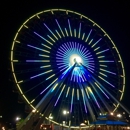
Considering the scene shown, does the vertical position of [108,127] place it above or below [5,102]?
below

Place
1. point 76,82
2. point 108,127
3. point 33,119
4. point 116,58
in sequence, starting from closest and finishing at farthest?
1. point 33,119
2. point 108,127
3. point 76,82
4. point 116,58

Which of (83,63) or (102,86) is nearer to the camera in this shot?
(102,86)

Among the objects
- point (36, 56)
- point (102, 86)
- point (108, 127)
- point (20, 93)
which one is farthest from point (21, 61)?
point (108, 127)

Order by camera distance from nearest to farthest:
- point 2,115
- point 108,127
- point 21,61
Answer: point 108,127 < point 21,61 < point 2,115

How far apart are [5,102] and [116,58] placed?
83.1 ft

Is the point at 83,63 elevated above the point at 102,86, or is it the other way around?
the point at 83,63

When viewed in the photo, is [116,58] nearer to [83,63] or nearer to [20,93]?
[83,63]

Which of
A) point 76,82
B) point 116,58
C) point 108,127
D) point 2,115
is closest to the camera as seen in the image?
point 108,127

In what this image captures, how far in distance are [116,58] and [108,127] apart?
31.7ft

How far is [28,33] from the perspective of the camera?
25.6m

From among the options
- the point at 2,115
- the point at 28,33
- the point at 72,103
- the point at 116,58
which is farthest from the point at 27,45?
the point at 2,115

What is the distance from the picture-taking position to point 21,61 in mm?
24422

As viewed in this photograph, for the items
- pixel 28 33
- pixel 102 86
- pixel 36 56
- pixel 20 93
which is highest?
pixel 28 33

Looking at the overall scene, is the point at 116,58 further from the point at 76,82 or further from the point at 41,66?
the point at 41,66
